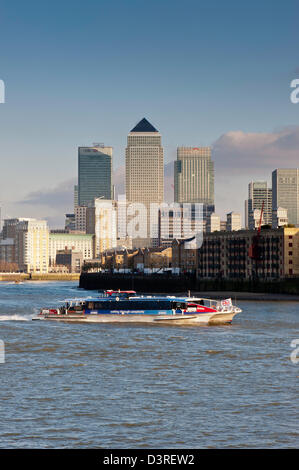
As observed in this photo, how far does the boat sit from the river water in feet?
51.5

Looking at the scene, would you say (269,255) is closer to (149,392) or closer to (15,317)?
(15,317)

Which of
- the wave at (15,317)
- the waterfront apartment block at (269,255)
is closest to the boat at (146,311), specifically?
the wave at (15,317)

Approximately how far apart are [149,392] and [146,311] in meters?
47.5

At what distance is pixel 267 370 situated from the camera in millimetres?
45812

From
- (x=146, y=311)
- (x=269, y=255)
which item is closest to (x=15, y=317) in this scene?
(x=146, y=311)

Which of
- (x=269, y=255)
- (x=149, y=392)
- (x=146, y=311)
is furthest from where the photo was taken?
(x=269, y=255)

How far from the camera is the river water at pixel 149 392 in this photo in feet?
97.6

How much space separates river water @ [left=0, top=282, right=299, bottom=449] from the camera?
29734 mm

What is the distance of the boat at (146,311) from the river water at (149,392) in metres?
15.7

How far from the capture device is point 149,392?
3872 centimetres

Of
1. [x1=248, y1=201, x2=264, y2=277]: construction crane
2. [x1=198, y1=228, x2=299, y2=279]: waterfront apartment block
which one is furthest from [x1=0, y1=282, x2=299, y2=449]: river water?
[x1=248, y1=201, x2=264, y2=277]: construction crane

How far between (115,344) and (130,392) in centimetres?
2296

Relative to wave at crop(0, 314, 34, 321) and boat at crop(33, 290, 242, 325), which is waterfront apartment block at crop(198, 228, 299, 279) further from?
wave at crop(0, 314, 34, 321)

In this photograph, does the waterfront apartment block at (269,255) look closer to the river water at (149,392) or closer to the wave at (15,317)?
the wave at (15,317)
